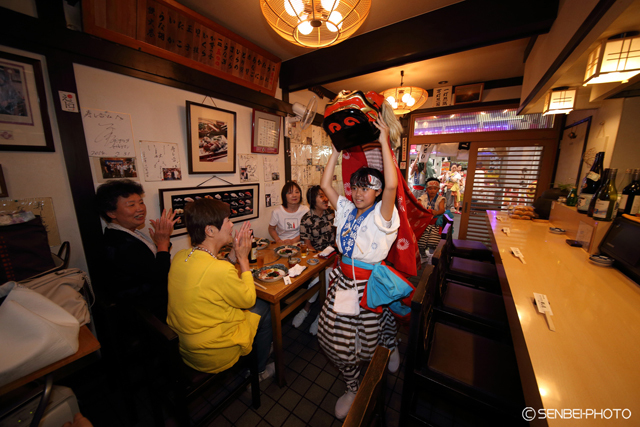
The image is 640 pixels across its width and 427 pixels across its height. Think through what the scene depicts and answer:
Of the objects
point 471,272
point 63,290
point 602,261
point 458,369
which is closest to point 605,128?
point 602,261

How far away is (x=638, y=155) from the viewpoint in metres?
2.25

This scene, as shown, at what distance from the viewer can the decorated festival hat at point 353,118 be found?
112cm

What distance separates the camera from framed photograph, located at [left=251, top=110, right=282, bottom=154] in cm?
285

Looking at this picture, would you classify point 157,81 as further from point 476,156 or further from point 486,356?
point 476,156

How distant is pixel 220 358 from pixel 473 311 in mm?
1746

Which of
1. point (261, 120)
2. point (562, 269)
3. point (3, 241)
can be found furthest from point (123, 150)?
point (562, 269)

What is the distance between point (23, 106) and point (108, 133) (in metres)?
0.40

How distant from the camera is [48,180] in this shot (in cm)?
153

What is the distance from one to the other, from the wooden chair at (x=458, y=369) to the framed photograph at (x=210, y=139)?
2.29 meters

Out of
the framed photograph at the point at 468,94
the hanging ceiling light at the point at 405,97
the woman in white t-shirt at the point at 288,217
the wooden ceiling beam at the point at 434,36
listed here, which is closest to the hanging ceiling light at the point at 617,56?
the wooden ceiling beam at the point at 434,36

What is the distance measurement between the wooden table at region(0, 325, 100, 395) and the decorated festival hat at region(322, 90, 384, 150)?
1.57 m

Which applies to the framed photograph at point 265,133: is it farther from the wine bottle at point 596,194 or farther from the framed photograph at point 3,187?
the wine bottle at point 596,194

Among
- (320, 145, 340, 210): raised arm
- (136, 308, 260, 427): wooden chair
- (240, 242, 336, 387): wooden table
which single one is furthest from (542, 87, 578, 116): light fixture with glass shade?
(136, 308, 260, 427): wooden chair

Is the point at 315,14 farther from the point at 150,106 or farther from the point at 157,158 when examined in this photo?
the point at 157,158
